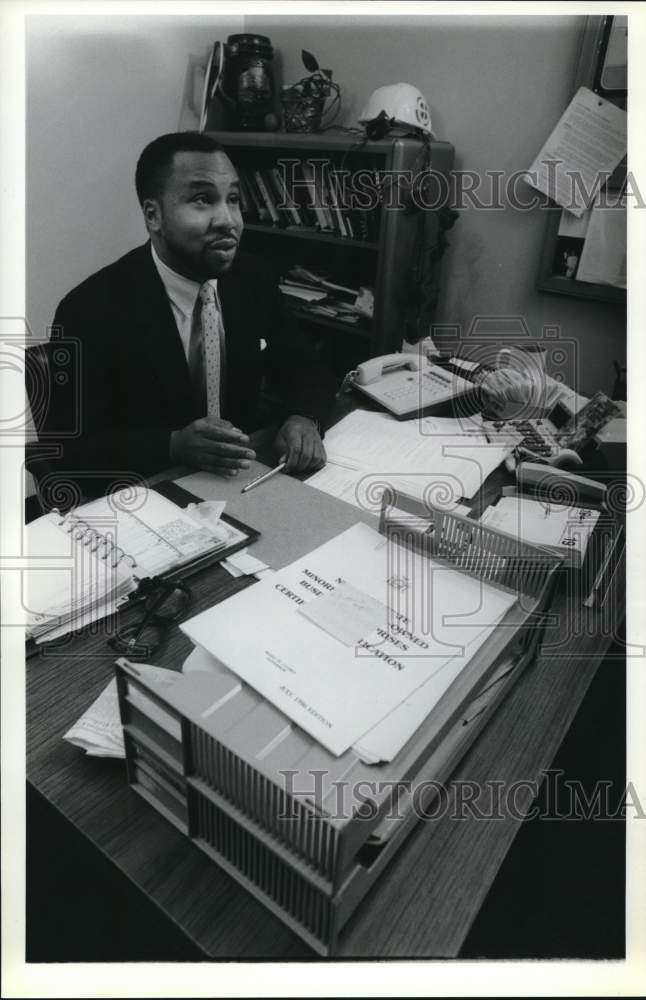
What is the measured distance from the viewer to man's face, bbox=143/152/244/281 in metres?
1.56

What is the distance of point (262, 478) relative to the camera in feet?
3.81

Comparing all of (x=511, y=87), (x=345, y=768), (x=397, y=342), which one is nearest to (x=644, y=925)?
(x=345, y=768)

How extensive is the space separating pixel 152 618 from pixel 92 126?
7.37ft

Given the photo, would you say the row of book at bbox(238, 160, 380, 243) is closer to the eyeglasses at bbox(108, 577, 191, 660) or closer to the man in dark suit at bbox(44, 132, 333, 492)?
the man in dark suit at bbox(44, 132, 333, 492)

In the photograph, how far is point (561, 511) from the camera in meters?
1.08

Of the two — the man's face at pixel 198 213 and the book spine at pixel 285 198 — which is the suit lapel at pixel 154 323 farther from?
the book spine at pixel 285 198

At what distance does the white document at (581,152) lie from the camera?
188 centimetres

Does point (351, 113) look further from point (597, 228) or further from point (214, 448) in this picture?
point (214, 448)

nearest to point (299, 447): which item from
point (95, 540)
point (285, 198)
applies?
point (95, 540)

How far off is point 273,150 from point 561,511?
2124mm

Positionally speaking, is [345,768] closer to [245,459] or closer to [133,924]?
[133,924]

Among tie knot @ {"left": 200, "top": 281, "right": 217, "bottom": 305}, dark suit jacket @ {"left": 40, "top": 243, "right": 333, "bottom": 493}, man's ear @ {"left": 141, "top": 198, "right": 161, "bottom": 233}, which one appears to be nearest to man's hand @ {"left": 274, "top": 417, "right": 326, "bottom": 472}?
dark suit jacket @ {"left": 40, "top": 243, "right": 333, "bottom": 493}

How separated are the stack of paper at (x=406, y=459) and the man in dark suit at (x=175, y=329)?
83 mm

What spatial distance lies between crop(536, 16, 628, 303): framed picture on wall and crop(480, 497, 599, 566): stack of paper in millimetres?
1243
